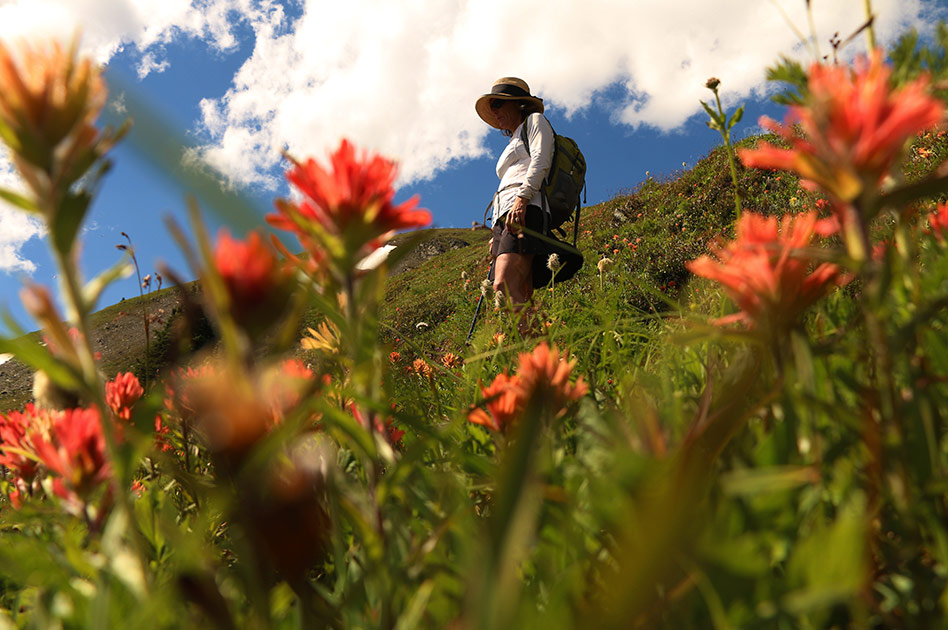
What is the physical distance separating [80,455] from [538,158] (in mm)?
4003

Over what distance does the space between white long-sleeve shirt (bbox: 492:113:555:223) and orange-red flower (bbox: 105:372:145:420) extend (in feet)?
11.2

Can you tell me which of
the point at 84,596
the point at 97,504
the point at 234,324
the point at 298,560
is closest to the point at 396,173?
the point at 234,324

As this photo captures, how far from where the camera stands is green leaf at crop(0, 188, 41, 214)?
0.47 meters

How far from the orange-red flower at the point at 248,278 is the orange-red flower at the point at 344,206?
0.42 feet

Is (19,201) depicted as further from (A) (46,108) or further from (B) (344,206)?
(B) (344,206)

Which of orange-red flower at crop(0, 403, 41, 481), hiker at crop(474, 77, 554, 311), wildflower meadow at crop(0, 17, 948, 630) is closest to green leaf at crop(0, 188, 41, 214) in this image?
wildflower meadow at crop(0, 17, 948, 630)

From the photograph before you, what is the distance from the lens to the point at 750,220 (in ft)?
2.28

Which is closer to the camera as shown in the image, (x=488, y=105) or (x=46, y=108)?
(x=46, y=108)

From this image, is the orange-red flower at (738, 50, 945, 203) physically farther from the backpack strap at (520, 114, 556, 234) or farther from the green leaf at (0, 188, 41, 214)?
the backpack strap at (520, 114, 556, 234)

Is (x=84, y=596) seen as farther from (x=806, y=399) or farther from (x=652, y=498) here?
(x=806, y=399)

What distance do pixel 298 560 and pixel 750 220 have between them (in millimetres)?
652

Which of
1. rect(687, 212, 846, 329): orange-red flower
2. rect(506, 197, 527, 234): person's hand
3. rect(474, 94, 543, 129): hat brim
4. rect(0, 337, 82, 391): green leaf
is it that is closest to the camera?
rect(0, 337, 82, 391): green leaf

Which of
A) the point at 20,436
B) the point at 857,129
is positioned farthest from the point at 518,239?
the point at 857,129

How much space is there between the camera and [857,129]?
1.50 ft
